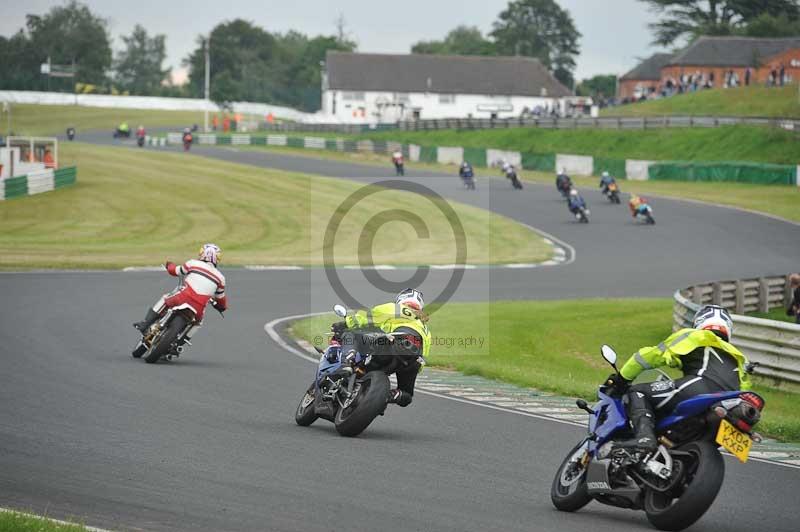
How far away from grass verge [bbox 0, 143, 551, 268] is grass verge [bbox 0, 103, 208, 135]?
145ft

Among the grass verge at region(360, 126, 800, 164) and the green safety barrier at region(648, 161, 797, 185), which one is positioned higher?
the grass verge at region(360, 126, 800, 164)

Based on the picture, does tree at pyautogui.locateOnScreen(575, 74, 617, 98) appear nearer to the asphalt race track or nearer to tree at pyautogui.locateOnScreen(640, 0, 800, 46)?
tree at pyautogui.locateOnScreen(640, 0, 800, 46)

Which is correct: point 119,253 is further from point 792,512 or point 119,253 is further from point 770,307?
point 792,512

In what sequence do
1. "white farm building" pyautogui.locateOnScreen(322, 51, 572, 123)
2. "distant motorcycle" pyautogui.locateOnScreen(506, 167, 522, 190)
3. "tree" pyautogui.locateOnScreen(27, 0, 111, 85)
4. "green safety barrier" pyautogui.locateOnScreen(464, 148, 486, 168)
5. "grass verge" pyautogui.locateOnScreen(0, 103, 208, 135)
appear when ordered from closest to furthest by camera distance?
"distant motorcycle" pyautogui.locateOnScreen(506, 167, 522, 190), "green safety barrier" pyautogui.locateOnScreen(464, 148, 486, 168), "grass verge" pyautogui.locateOnScreen(0, 103, 208, 135), "white farm building" pyautogui.locateOnScreen(322, 51, 572, 123), "tree" pyautogui.locateOnScreen(27, 0, 111, 85)

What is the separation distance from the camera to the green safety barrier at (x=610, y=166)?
61875 millimetres

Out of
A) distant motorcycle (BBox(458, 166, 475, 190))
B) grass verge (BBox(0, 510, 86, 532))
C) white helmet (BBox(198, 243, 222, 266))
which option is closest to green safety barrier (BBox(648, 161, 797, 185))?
distant motorcycle (BBox(458, 166, 475, 190))

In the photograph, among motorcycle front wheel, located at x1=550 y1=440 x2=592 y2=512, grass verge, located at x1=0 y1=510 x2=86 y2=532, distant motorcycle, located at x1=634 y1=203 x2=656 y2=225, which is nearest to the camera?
grass verge, located at x1=0 y1=510 x2=86 y2=532

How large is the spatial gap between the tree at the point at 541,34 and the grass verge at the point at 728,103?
7323 centimetres

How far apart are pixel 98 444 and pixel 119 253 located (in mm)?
25440

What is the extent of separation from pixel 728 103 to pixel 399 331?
7372 cm

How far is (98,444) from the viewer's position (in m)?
9.98

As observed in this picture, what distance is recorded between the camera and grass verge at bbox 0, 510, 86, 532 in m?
6.98

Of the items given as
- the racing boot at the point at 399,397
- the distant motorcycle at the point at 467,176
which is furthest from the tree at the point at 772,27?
the racing boot at the point at 399,397

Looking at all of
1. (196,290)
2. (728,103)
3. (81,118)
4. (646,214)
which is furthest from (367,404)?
(81,118)
